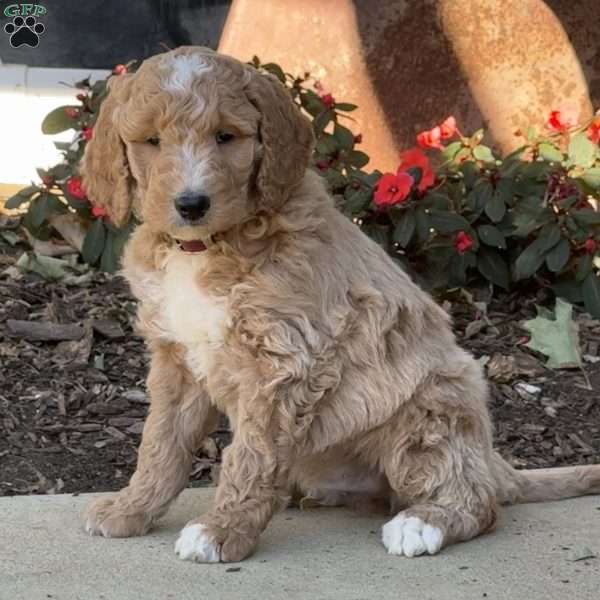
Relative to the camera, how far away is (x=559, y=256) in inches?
253

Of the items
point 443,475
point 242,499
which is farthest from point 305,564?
point 443,475

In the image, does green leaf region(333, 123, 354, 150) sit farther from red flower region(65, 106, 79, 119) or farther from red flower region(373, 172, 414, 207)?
red flower region(65, 106, 79, 119)

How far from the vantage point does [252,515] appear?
13.4 feet

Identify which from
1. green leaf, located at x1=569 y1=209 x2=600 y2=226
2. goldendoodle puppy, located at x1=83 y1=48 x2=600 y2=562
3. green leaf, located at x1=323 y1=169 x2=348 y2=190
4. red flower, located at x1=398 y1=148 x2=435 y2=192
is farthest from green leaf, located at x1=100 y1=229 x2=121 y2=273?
goldendoodle puppy, located at x1=83 y1=48 x2=600 y2=562

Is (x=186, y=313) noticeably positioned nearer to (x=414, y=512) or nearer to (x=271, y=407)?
(x=271, y=407)

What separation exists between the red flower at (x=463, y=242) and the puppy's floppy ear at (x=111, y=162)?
2516 millimetres

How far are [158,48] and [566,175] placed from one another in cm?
360

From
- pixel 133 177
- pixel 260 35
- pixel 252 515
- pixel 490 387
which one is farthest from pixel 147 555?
pixel 260 35

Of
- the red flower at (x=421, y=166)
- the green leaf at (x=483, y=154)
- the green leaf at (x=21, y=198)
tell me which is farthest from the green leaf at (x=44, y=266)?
the green leaf at (x=483, y=154)

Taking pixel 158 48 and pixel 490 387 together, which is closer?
pixel 490 387

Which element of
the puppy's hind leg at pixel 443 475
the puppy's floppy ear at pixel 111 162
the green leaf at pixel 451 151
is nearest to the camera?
the puppy's floppy ear at pixel 111 162

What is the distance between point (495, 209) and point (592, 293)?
62cm

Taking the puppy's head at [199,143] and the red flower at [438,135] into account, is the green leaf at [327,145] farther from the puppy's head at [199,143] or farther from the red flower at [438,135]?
the puppy's head at [199,143]

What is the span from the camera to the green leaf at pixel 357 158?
22.6 ft
